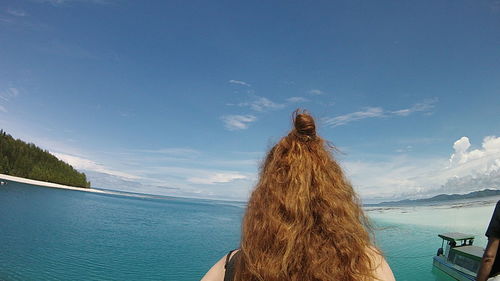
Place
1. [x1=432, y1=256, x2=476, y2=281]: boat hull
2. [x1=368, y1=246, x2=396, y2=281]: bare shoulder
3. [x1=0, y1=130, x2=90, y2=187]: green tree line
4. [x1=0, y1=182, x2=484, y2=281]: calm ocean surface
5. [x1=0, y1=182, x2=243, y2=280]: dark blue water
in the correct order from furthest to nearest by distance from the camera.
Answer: [x1=0, y1=130, x2=90, y2=187]: green tree line, [x1=432, y1=256, x2=476, y2=281]: boat hull, [x1=0, y1=182, x2=484, y2=281]: calm ocean surface, [x1=0, y1=182, x2=243, y2=280]: dark blue water, [x1=368, y1=246, x2=396, y2=281]: bare shoulder

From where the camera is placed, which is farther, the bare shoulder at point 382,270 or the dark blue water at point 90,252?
the dark blue water at point 90,252

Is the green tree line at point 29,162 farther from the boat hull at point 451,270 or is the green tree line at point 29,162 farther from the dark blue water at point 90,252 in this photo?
the boat hull at point 451,270

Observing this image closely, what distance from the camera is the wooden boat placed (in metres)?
15.1

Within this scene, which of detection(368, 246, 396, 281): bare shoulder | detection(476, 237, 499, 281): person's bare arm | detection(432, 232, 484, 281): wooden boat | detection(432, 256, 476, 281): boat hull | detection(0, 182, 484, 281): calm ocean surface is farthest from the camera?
detection(432, 256, 476, 281): boat hull

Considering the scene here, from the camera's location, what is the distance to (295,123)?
139 centimetres

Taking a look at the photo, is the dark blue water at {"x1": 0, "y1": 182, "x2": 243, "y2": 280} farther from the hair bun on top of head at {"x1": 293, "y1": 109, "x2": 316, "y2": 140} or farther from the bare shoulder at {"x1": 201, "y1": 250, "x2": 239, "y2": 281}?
the hair bun on top of head at {"x1": 293, "y1": 109, "x2": 316, "y2": 140}

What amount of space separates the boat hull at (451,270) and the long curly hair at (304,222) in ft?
59.1

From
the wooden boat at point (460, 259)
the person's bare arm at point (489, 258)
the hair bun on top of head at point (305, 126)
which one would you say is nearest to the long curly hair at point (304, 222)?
the hair bun on top of head at point (305, 126)

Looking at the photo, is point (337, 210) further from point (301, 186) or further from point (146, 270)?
point (146, 270)

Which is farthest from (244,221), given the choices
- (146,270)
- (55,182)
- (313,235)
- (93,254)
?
(55,182)

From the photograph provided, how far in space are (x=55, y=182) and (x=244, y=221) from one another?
10117cm

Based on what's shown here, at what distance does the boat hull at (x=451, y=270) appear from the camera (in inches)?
601

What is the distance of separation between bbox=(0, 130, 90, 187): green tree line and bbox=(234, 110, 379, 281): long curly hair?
91646 millimetres

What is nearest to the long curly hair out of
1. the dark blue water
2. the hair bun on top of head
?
the hair bun on top of head
